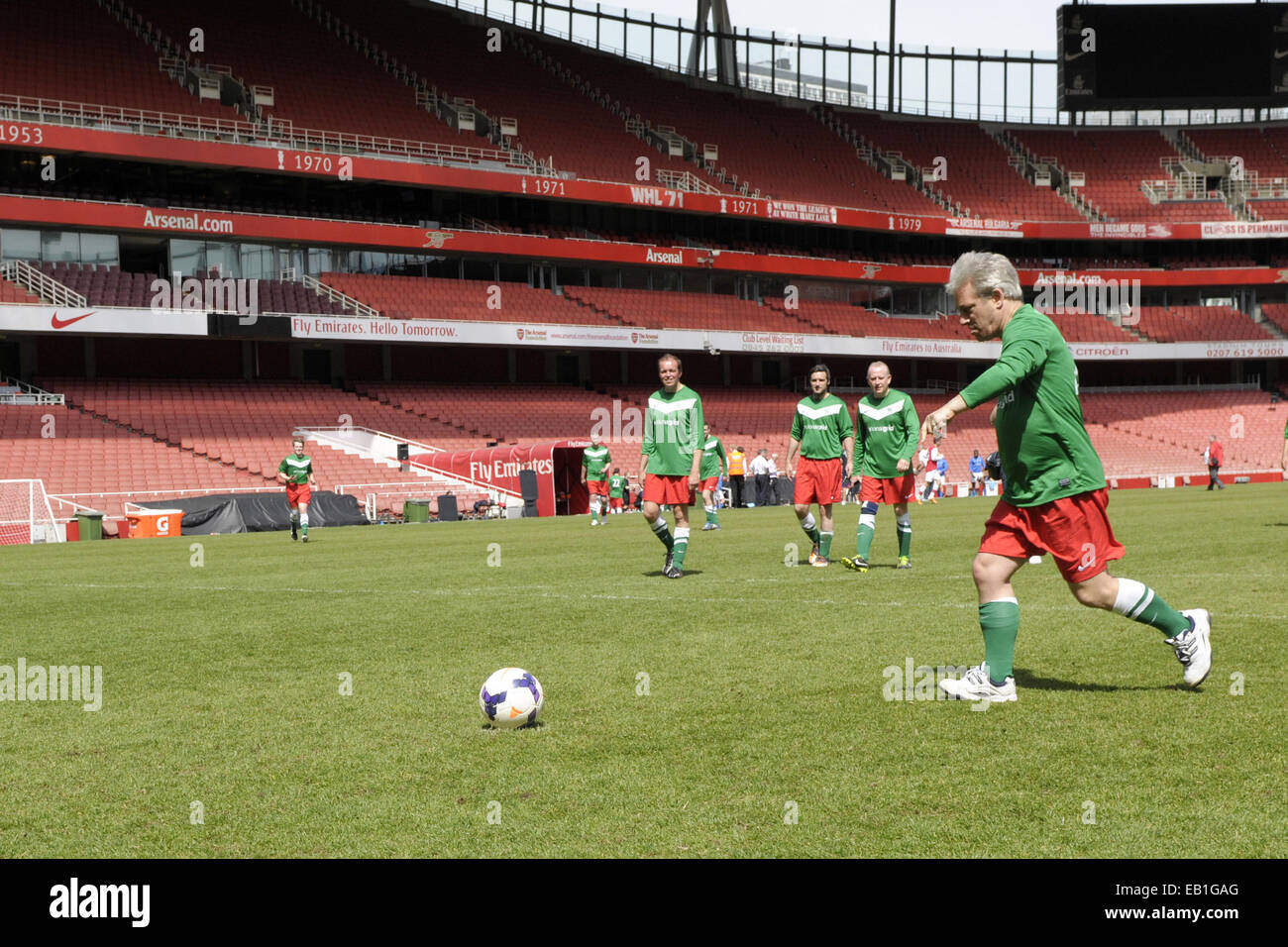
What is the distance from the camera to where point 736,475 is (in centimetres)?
3881

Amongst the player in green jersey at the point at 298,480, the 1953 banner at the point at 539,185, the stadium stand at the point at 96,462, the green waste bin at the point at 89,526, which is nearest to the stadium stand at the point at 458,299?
the 1953 banner at the point at 539,185

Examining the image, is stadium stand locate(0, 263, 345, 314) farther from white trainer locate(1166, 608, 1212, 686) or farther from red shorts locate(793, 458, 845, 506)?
white trainer locate(1166, 608, 1212, 686)

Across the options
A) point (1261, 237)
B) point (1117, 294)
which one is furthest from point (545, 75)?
point (1261, 237)

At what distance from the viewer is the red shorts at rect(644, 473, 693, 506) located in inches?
532

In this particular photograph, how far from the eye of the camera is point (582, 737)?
18.4 feet

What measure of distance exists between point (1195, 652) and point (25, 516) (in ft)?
93.3

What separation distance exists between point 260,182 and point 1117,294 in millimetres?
42399

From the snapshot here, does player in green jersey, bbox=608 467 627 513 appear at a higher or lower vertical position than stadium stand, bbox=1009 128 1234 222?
lower

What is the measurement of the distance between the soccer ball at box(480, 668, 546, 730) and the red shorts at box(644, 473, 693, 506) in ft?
25.1

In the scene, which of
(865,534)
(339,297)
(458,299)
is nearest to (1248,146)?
(458,299)

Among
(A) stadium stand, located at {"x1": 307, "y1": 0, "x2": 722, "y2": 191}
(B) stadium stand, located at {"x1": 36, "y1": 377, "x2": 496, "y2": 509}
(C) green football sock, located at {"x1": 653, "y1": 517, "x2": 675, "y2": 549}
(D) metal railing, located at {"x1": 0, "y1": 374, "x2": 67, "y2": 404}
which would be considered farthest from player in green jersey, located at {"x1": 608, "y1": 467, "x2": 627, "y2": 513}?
(C) green football sock, located at {"x1": 653, "y1": 517, "x2": 675, "y2": 549}

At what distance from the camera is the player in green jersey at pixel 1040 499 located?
6047 mm

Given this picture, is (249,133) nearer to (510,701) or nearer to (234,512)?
(234,512)

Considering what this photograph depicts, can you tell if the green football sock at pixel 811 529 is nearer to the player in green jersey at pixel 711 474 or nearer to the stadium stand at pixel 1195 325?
the player in green jersey at pixel 711 474
